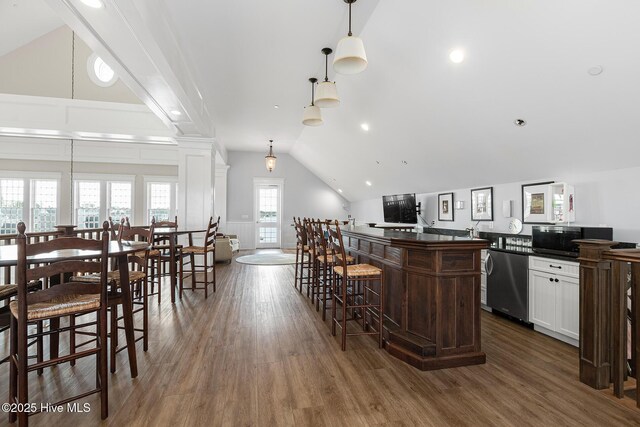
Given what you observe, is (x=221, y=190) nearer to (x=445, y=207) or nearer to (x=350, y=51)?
(x=445, y=207)

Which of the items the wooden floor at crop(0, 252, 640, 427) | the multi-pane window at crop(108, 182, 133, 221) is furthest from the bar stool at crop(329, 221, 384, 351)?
the multi-pane window at crop(108, 182, 133, 221)

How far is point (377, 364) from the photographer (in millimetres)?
2488

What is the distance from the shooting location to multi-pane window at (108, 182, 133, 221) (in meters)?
8.24

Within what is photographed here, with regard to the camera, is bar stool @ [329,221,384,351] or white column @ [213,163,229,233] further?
white column @ [213,163,229,233]

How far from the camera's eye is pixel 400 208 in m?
6.82

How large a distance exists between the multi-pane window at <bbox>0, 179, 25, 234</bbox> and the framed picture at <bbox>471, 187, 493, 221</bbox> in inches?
406

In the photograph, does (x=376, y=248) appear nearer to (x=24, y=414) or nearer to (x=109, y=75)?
(x=24, y=414)

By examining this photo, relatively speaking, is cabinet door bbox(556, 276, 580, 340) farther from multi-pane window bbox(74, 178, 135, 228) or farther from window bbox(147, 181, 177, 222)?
multi-pane window bbox(74, 178, 135, 228)

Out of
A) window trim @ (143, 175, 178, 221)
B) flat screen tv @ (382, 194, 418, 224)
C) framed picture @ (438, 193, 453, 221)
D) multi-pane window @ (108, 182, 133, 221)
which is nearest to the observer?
framed picture @ (438, 193, 453, 221)

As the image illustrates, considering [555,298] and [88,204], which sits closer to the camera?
[555,298]

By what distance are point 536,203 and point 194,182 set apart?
562cm

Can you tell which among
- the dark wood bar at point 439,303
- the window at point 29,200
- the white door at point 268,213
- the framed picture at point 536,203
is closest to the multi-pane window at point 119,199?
the window at point 29,200

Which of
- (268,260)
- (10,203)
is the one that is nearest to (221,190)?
(268,260)

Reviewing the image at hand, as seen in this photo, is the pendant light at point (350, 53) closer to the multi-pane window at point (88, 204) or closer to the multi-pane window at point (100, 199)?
the multi-pane window at point (100, 199)
